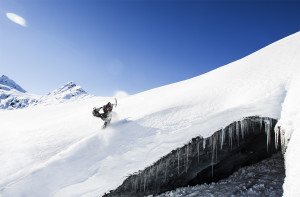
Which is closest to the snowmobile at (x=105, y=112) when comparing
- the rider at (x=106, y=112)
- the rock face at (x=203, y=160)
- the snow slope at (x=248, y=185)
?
the rider at (x=106, y=112)

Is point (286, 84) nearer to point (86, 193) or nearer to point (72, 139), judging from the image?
point (86, 193)

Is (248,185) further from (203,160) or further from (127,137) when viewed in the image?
(127,137)

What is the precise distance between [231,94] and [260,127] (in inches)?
89.4

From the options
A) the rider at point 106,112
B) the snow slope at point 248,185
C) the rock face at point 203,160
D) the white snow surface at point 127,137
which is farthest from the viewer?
the rider at point 106,112

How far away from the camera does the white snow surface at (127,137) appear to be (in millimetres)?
5400

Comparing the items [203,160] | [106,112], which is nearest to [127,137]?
[106,112]

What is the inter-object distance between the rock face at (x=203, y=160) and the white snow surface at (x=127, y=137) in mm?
267

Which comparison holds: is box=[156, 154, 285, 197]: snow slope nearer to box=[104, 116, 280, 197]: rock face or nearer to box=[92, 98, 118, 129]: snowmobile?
box=[104, 116, 280, 197]: rock face

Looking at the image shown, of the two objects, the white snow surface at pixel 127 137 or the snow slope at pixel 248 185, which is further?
the snow slope at pixel 248 185

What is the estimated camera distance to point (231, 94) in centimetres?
848

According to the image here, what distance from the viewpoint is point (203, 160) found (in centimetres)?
680

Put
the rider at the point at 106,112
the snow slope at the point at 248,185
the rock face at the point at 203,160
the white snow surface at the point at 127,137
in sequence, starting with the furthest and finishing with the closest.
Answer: the rider at the point at 106,112 < the snow slope at the point at 248,185 < the rock face at the point at 203,160 < the white snow surface at the point at 127,137

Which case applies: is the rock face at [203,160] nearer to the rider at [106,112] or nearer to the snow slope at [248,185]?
the snow slope at [248,185]

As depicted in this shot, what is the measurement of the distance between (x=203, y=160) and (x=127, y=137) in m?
3.05
